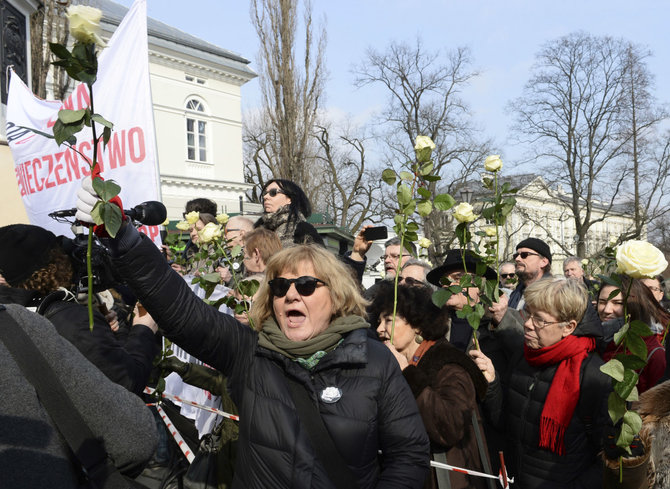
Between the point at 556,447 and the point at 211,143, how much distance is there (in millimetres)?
26372

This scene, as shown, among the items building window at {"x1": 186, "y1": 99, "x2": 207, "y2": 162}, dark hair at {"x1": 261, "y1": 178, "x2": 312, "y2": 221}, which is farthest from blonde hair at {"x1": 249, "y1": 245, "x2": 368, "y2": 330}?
building window at {"x1": 186, "y1": 99, "x2": 207, "y2": 162}

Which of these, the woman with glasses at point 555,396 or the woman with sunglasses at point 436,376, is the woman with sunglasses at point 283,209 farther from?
the woman with glasses at point 555,396

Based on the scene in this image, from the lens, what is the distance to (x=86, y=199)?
5.65ft

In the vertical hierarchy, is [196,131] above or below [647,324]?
above

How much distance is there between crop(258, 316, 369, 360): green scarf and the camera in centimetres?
219

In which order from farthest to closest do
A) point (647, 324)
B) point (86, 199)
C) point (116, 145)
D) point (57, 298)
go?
point (116, 145) → point (647, 324) → point (57, 298) → point (86, 199)

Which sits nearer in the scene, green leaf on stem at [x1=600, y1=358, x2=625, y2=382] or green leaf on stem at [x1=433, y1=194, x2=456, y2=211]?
green leaf on stem at [x1=600, y1=358, x2=625, y2=382]

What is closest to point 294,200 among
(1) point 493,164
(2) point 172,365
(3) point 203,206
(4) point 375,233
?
(4) point 375,233

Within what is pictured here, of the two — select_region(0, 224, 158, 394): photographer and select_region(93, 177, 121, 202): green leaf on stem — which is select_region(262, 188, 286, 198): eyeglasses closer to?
select_region(0, 224, 158, 394): photographer

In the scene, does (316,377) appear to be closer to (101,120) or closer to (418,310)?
(418,310)

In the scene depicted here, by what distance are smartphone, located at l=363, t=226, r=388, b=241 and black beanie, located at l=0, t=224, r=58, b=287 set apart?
2.03 metres

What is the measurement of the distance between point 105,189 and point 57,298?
0.88m

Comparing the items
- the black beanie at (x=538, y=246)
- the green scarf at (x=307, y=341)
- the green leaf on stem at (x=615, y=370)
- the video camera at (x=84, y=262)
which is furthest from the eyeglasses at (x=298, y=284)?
the black beanie at (x=538, y=246)

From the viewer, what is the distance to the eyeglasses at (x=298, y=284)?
2.36 m
